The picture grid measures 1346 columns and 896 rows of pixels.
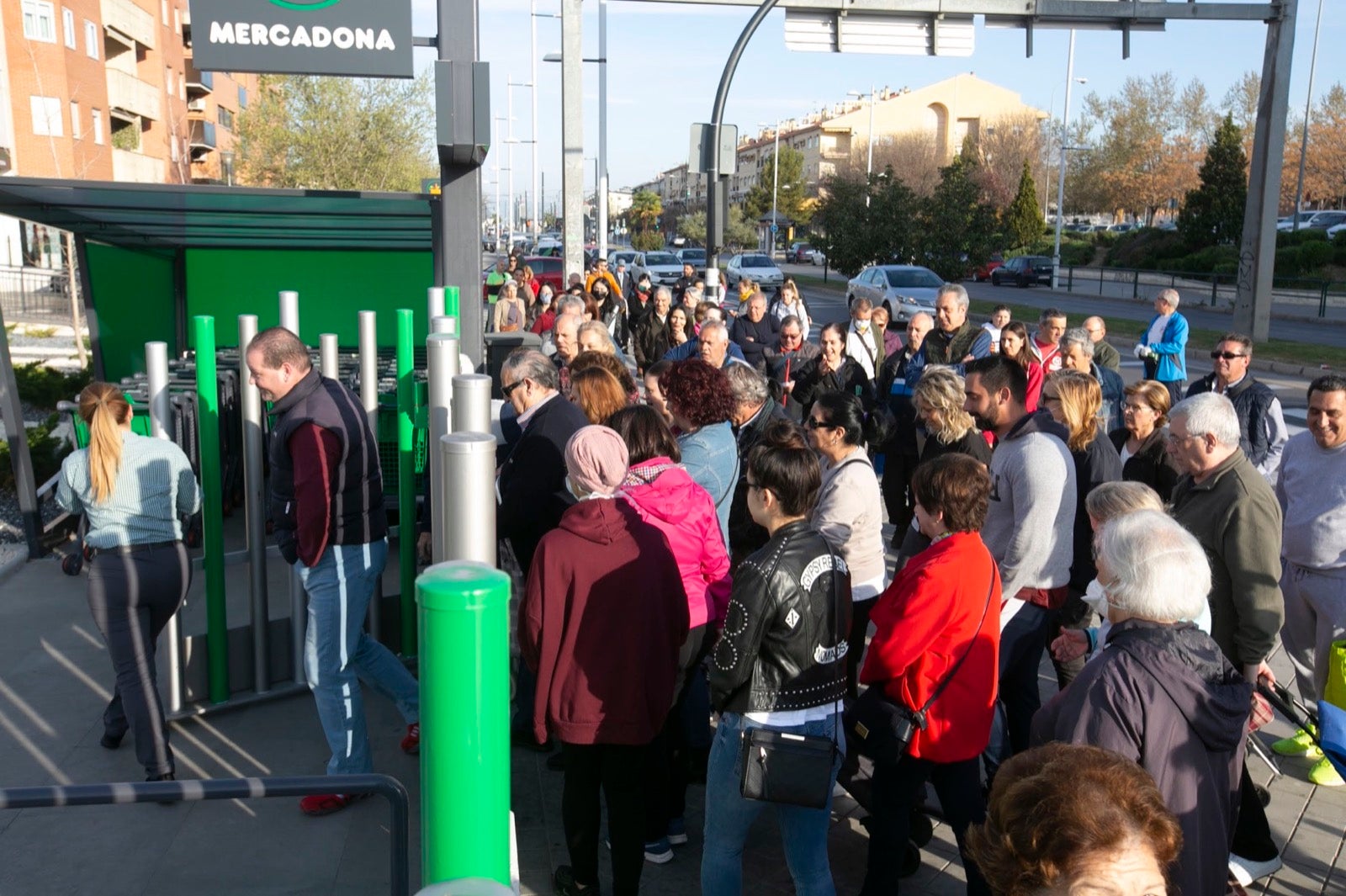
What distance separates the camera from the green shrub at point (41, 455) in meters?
10.1

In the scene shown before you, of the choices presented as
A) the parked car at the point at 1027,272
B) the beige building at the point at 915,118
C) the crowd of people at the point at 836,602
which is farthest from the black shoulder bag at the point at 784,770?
the beige building at the point at 915,118

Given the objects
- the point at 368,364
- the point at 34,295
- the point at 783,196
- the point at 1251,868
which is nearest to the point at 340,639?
the point at 368,364

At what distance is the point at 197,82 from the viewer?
57562mm

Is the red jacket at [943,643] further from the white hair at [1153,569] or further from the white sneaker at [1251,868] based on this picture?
the white sneaker at [1251,868]

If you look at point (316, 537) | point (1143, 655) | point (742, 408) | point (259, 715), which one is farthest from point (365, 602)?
point (1143, 655)

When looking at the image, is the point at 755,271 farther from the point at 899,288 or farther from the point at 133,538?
the point at 133,538

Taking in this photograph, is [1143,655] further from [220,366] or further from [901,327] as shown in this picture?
[901,327]

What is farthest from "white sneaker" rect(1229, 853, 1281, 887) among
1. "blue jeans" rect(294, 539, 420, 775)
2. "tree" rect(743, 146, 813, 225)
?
"tree" rect(743, 146, 813, 225)

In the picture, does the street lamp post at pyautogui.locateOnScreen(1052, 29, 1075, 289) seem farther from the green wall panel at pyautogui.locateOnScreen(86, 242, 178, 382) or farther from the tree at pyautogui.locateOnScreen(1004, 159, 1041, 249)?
the green wall panel at pyautogui.locateOnScreen(86, 242, 178, 382)

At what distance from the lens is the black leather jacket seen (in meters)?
3.40

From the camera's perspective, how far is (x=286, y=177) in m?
37.8

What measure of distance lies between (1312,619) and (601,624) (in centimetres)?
338

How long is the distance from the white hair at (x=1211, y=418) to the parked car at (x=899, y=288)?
2286cm

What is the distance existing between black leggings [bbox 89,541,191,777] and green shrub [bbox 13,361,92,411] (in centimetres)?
1066
